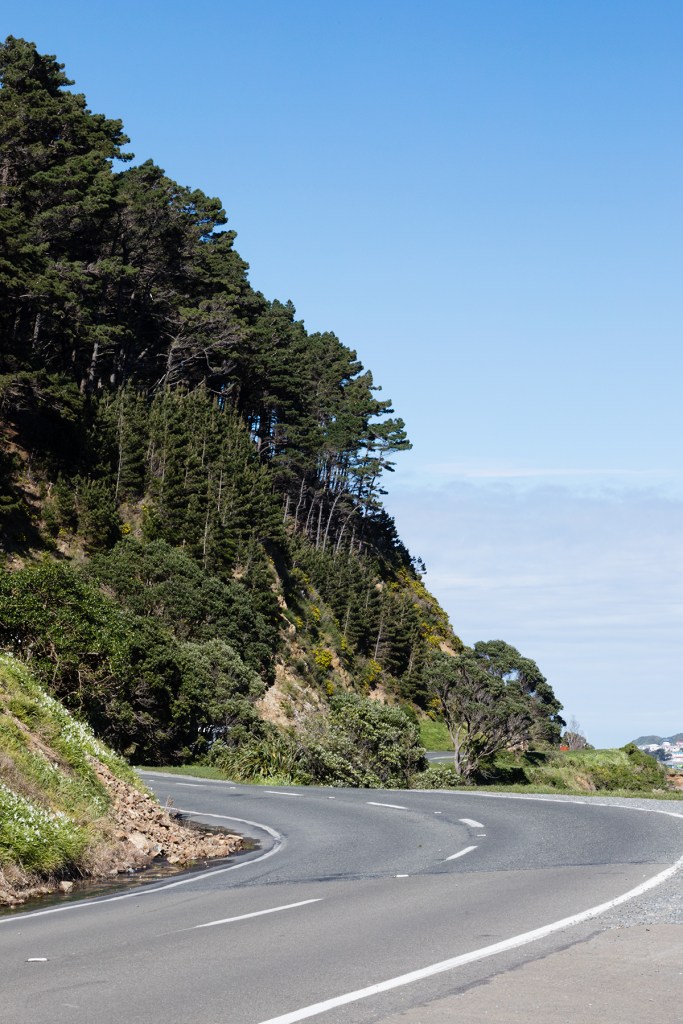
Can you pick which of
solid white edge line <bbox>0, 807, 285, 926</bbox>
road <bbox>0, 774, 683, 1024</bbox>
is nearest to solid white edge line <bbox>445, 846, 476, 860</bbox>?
road <bbox>0, 774, 683, 1024</bbox>

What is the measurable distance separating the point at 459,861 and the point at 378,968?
7.38m

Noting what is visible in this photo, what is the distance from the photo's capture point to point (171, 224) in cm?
6844

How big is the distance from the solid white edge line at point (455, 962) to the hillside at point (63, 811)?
6584mm

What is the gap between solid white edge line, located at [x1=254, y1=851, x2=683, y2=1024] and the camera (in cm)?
688

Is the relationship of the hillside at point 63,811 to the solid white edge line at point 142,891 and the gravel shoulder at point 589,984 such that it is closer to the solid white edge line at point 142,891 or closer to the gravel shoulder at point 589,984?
the solid white edge line at point 142,891

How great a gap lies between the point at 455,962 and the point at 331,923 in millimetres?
2358

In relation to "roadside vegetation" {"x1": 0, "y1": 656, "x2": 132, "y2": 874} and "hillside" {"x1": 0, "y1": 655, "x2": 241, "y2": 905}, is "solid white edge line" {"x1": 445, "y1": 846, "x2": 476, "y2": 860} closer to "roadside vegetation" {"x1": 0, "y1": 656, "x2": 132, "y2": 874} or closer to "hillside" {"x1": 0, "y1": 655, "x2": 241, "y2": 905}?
"hillside" {"x1": 0, "y1": 655, "x2": 241, "y2": 905}

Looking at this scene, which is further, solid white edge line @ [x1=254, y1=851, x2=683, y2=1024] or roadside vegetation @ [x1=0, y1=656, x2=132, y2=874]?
roadside vegetation @ [x1=0, y1=656, x2=132, y2=874]

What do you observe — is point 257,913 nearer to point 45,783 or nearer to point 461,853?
point 461,853

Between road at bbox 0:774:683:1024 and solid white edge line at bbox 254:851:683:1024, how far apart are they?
23 millimetres

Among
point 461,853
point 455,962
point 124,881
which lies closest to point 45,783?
point 124,881

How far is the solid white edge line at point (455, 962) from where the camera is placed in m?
6.88

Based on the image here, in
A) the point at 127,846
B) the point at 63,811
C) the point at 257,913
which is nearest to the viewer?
the point at 257,913

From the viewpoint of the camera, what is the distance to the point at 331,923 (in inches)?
412
